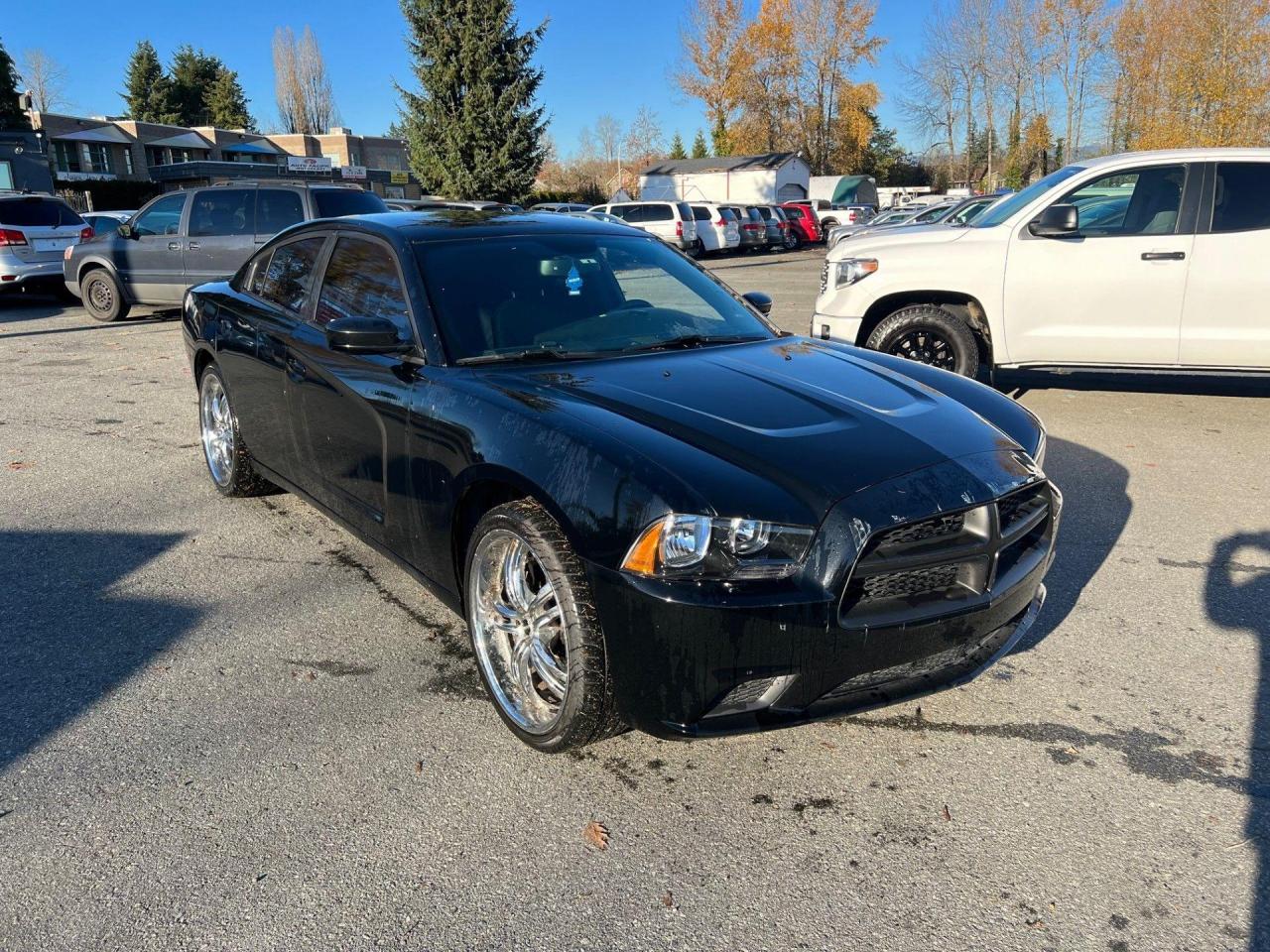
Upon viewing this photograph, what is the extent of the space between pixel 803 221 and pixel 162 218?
1114 inches

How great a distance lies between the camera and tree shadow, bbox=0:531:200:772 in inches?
128

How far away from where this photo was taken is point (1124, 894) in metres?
2.35

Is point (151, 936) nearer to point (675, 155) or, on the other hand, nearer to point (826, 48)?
point (826, 48)

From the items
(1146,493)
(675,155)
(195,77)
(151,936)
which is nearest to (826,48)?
(675,155)

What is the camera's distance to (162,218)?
12766 millimetres

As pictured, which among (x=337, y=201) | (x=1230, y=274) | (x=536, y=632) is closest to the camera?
(x=536, y=632)

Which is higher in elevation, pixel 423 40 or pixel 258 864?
pixel 423 40

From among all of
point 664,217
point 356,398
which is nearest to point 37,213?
point 356,398

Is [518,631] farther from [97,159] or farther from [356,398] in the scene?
[97,159]

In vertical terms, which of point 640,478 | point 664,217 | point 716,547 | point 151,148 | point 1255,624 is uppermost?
point 151,148

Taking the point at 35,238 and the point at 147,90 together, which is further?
the point at 147,90

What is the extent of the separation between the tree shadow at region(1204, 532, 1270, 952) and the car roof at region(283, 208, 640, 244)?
3025 millimetres

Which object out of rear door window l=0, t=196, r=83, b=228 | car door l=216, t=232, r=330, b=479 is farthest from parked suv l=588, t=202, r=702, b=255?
car door l=216, t=232, r=330, b=479

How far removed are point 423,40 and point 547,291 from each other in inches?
1416
